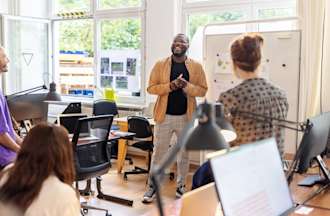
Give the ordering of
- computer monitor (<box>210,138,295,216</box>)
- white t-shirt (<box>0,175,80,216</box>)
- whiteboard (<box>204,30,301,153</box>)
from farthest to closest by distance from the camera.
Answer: whiteboard (<box>204,30,301,153</box>) → white t-shirt (<box>0,175,80,216</box>) → computer monitor (<box>210,138,295,216</box>)

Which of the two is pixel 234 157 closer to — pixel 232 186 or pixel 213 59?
pixel 232 186

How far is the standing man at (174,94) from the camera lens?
4.29 metres

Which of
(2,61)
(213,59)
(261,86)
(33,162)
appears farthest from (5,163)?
(213,59)

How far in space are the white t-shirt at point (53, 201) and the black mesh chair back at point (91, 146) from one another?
6.26 ft

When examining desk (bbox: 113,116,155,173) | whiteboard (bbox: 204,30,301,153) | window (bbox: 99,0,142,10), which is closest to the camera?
whiteboard (bbox: 204,30,301,153)

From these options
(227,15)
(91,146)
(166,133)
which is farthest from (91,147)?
(227,15)

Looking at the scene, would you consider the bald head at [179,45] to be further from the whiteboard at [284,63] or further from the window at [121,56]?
the window at [121,56]

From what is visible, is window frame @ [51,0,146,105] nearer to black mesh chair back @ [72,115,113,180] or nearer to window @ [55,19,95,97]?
window @ [55,19,95,97]

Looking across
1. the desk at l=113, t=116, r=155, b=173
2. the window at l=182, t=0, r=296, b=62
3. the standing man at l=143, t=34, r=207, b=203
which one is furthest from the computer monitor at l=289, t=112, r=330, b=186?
the desk at l=113, t=116, r=155, b=173

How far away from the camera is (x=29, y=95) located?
374 centimetres

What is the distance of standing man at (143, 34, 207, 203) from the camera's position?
4.29m

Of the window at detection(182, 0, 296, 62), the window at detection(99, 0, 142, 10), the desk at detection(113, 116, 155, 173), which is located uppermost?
the window at detection(99, 0, 142, 10)

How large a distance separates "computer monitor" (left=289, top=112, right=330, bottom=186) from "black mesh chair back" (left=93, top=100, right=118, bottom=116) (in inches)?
156

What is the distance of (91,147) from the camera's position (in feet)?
12.4
